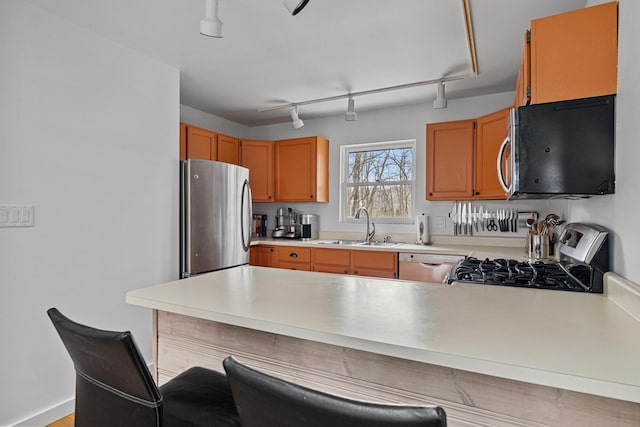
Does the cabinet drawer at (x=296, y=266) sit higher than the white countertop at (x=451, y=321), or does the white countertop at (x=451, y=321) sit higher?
the white countertop at (x=451, y=321)

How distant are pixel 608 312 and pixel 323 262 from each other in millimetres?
2631

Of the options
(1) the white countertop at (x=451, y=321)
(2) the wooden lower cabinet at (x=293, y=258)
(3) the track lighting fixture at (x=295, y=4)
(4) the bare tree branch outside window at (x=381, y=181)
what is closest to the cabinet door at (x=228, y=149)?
(2) the wooden lower cabinet at (x=293, y=258)

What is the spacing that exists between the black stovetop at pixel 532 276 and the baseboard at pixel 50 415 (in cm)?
239

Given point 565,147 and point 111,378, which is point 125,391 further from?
point 565,147

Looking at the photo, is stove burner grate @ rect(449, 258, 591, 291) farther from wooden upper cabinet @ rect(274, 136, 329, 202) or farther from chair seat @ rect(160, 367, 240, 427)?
wooden upper cabinet @ rect(274, 136, 329, 202)

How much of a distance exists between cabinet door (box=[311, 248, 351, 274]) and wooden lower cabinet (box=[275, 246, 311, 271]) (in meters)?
0.07

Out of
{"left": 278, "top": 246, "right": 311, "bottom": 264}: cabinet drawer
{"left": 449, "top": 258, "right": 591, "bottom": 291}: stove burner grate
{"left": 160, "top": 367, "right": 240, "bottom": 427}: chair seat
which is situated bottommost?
{"left": 160, "top": 367, "right": 240, "bottom": 427}: chair seat

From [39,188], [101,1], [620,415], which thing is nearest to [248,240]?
[39,188]

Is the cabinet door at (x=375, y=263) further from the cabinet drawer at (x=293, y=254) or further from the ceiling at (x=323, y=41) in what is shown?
the ceiling at (x=323, y=41)

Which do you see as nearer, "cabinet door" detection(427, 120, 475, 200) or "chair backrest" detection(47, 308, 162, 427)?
"chair backrest" detection(47, 308, 162, 427)

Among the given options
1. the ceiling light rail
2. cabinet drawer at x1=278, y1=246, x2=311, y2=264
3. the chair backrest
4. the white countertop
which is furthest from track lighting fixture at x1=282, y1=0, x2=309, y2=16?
cabinet drawer at x1=278, y1=246, x2=311, y2=264

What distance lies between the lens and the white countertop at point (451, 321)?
0.67 metres

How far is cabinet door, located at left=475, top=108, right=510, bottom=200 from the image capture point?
115 inches

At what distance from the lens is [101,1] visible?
6.29 feet
